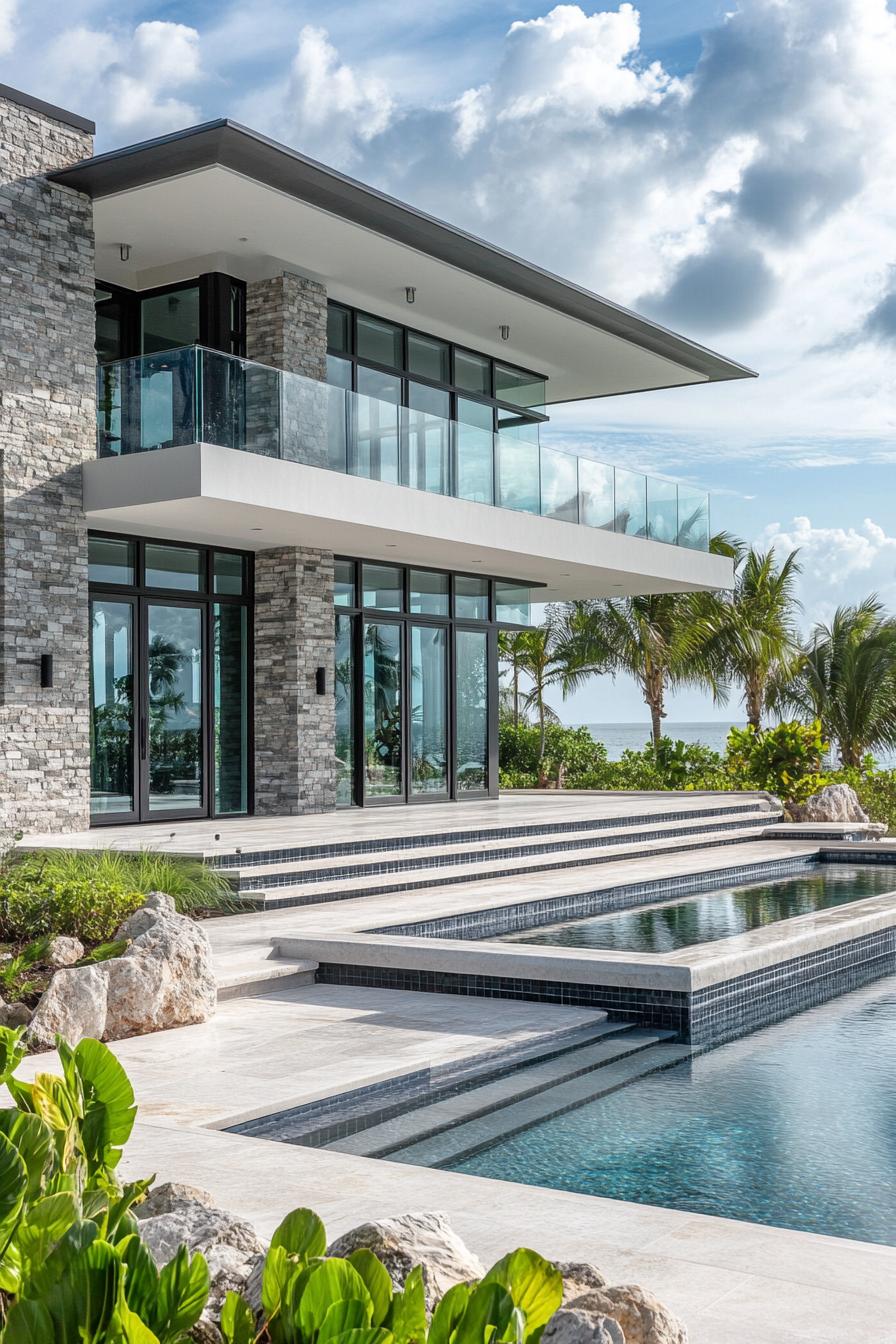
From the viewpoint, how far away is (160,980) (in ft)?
22.0

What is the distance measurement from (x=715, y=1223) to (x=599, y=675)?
21977mm

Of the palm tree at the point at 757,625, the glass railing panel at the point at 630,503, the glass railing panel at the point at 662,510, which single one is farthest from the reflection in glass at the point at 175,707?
the palm tree at the point at 757,625

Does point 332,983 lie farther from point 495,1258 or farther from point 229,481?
point 229,481

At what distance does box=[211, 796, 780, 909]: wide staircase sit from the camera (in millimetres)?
10734

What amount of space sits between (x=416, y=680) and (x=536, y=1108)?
12305 millimetres

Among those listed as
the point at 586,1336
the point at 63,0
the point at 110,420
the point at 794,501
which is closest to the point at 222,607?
the point at 110,420

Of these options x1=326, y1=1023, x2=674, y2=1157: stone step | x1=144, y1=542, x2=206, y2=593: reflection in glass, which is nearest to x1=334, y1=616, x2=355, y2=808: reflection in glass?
x1=144, y1=542, x2=206, y2=593: reflection in glass

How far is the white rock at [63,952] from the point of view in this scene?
721 cm

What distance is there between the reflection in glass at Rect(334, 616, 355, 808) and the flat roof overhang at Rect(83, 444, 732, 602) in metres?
1.08

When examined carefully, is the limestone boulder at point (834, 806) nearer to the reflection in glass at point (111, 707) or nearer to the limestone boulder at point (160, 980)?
the reflection in glass at point (111, 707)

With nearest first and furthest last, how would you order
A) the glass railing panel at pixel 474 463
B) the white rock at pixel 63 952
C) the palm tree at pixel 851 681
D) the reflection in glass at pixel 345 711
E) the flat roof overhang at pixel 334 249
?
the white rock at pixel 63 952 < the flat roof overhang at pixel 334 249 < the glass railing panel at pixel 474 463 < the reflection in glass at pixel 345 711 < the palm tree at pixel 851 681

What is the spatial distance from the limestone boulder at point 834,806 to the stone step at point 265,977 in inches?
458

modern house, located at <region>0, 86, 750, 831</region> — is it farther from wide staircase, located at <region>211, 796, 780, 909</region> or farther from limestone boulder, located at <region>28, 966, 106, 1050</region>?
limestone boulder, located at <region>28, 966, 106, 1050</region>

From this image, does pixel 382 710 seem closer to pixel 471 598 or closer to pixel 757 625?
pixel 471 598
